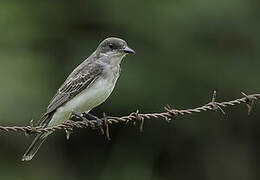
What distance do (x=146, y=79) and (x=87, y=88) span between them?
523 centimetres

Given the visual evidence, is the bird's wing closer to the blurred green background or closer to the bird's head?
the bird's head

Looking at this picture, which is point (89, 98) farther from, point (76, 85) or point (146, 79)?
point (146, 79)

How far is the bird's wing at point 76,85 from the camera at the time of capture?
768 cm

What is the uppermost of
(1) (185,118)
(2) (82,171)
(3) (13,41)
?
(3) (13,41)

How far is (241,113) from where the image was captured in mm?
12938

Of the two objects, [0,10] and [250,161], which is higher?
[0,10]

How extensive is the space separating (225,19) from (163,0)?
1.07m

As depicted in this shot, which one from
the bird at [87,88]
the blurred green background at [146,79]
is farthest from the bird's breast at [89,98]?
the blurred green background at [146,79]

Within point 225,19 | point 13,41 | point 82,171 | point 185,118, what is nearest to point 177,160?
point 185,118

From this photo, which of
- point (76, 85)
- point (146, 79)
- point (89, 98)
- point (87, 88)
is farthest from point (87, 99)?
point (146, 79)

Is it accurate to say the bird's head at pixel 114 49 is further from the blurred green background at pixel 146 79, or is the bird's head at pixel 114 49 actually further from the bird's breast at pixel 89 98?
the blurred green background at pixel 146 79

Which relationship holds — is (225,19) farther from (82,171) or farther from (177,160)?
(82,171)

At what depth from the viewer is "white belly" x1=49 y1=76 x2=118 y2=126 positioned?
7.50 meters

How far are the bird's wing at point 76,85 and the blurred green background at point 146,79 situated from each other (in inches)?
168
